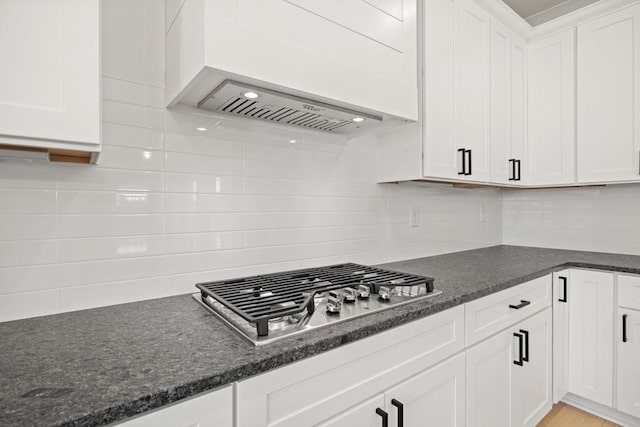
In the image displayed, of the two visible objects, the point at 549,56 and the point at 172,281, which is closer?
the point at 172,281

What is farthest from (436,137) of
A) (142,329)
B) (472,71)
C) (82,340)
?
(82,340)

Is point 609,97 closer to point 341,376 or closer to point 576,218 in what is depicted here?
point 576,218

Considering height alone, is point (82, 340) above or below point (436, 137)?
below

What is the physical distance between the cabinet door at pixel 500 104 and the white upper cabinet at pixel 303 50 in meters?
0.93

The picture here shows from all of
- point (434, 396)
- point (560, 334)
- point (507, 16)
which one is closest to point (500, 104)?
point (507, 16)

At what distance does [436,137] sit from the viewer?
1718mm

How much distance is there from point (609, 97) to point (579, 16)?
1.85 feet

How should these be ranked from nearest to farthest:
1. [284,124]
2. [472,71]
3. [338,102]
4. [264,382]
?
1. [264,382]
2. [338,102]
3. [284,124]
4. [472,71]

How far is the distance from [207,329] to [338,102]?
84 cm

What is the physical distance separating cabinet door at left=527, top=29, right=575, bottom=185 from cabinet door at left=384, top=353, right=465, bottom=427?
1708 millimetres

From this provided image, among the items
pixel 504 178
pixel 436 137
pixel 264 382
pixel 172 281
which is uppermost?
pixel 436 137

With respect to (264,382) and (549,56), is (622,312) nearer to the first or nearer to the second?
(549,56)

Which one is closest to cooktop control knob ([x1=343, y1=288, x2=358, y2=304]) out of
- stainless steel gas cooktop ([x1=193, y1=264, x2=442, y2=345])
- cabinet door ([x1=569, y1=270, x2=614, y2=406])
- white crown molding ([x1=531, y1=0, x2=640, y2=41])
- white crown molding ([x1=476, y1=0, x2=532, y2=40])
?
stainless steel gas cooktop ([x1=193, y1=264, x2=442, y2=345])

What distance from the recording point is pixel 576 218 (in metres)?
2.45
